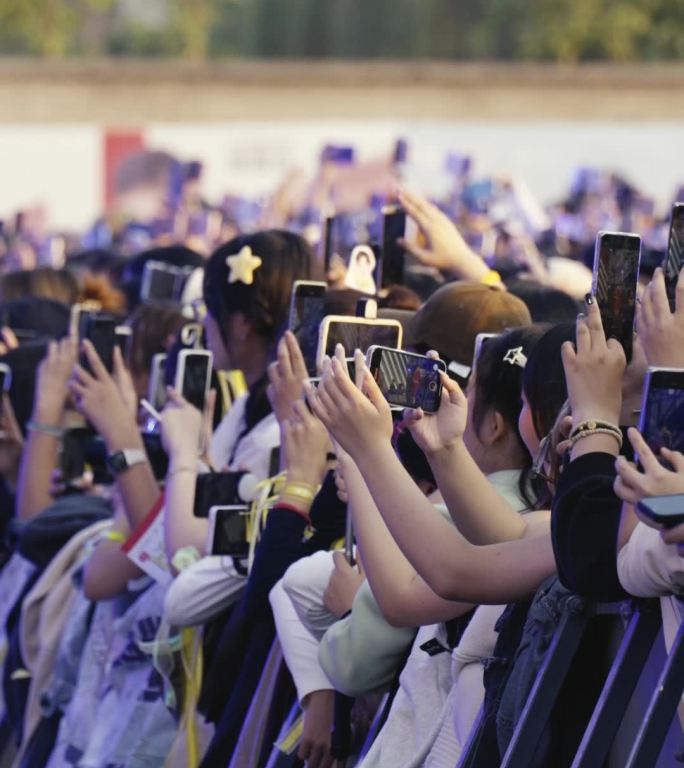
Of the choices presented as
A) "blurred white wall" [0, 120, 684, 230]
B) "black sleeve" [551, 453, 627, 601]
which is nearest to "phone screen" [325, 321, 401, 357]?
"black sleeve" [551, 453, 627, 601]

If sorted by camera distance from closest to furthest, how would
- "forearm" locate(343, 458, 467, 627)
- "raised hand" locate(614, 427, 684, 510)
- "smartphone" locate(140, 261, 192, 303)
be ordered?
"raised hand" locate(614, 427, 684, 510) < "forearm" locate(343, 458, 467, 627) < "smartphone" locate(140, 261, 192, 303)

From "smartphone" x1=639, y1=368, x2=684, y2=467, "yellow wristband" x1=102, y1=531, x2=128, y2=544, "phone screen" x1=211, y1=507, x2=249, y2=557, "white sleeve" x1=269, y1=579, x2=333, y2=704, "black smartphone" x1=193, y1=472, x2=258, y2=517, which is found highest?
"smartphone" x1=639, y1=368, x2=684, y2=467

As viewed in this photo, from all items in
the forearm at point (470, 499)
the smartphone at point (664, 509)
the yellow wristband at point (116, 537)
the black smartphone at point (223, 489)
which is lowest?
the yellow wristband at point (116, 537)

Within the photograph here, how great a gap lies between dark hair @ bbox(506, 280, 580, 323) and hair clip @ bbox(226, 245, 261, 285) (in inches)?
27.4

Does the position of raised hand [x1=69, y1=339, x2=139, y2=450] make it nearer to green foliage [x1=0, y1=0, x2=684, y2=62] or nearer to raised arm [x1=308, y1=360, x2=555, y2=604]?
raised arm [x1=308, y1=360, x2=555, y2=604]

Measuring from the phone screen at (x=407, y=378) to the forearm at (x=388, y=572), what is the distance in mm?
256

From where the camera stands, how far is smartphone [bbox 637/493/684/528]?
9.29 ft

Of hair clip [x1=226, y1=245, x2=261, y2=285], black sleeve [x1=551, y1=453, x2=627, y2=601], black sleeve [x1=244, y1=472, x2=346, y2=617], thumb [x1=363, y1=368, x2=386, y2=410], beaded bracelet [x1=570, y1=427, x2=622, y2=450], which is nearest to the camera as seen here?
black sleeve [x1=551, y1=453, x2=627, y2=601]

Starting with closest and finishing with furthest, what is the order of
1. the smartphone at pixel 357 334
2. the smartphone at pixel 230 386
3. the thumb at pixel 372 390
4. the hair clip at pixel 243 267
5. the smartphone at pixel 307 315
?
1. the thumb at pixel 372 390
2. the smartphone at pixel 357 334
3. the smartphone at pixel 307 315
4. the hair clip at pixel 243 267
5. the smartphone at pixel 230 386

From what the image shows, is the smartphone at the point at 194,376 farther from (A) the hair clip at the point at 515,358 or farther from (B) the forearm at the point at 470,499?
(B) the forearm at the point at 470,499

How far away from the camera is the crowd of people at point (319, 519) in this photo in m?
3.53

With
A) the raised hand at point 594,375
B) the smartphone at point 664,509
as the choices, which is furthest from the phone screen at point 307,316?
the smartphone at point 664,509

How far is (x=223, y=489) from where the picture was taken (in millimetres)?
5254

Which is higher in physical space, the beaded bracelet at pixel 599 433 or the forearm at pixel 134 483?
the beaded bracelet at pixel 599 433
